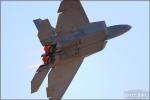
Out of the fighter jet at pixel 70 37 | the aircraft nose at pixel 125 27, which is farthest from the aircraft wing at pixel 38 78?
the aircraft nose at pixel 125 27

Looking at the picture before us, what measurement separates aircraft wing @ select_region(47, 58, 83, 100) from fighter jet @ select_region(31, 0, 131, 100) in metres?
0.57

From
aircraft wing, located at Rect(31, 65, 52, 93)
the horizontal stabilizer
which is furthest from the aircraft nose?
aircraft wing, located at Rect(31, 65, 52, 93)

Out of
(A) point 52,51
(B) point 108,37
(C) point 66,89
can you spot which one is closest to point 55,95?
(C) point 66,89

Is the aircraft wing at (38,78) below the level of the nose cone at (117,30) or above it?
below

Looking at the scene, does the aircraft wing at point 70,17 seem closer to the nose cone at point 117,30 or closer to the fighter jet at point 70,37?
the fighter jet at point 70,37

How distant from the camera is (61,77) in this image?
235ft

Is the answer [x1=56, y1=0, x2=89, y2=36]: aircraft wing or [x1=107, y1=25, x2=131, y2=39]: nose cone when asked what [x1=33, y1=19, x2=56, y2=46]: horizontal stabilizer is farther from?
[x1=107, y1=25, x2=131, y2=39]: nose cone

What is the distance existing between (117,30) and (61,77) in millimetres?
11643

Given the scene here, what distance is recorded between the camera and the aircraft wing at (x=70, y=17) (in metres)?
66.6

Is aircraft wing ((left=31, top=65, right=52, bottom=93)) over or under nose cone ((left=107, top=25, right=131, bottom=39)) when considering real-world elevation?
under

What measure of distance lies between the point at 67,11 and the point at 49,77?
10.6 metres

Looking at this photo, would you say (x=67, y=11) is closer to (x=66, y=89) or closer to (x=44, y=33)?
(x=44, y=33)

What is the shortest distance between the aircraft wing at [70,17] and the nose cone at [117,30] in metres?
3.50

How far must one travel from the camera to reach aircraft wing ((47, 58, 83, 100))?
232 ft
